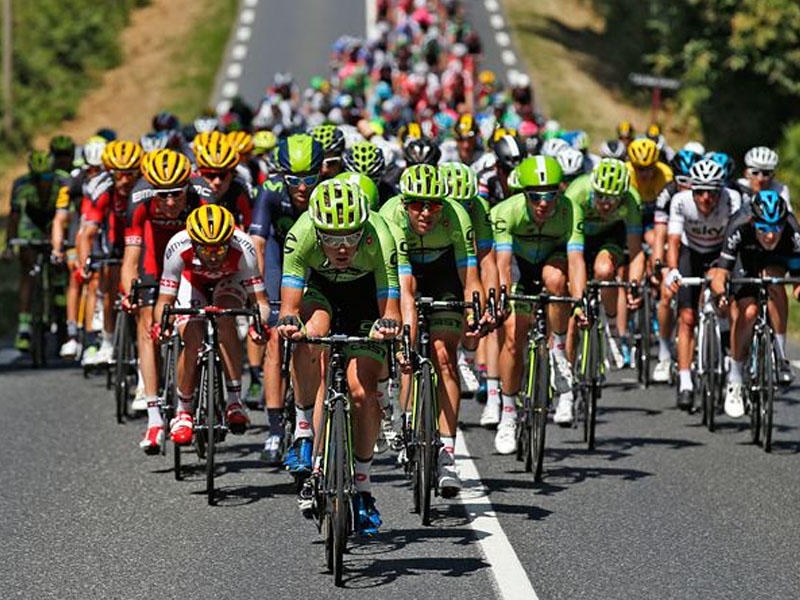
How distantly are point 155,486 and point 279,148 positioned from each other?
2.16 metres

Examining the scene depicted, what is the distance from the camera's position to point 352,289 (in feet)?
34.6

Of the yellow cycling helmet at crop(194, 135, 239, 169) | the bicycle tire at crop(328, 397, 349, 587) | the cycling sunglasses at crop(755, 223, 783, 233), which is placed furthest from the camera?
the cycling sunglasses at crop(755, 223, 783, 233)

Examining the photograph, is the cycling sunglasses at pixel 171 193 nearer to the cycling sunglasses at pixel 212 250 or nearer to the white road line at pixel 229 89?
the cycling sunglasses at pixel 212 250

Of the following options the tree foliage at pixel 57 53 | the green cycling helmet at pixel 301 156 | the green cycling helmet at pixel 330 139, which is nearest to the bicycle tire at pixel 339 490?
the green cycling helmet at pixel 301 156

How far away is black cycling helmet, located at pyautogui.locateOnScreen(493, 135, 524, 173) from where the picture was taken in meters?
15.8

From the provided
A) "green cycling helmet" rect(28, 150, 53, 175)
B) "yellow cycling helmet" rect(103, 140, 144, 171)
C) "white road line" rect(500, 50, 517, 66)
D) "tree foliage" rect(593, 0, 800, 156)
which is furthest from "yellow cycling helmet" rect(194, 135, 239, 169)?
"white road line" rect(500, 50, 517, 66)

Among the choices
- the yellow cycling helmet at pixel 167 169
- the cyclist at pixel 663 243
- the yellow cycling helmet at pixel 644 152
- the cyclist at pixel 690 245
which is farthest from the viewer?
the yellow cycling helmet at pixel 644 152

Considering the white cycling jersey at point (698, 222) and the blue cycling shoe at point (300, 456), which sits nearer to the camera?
the blue cycling shoe at point (300, 456)

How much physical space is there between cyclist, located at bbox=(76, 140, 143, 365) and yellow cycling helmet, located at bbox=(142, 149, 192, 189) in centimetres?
236

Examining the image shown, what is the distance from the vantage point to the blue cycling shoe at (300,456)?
37.2 feet

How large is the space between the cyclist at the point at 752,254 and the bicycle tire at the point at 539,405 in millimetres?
1940

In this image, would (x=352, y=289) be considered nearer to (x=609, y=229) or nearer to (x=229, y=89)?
(x=609, y=229)

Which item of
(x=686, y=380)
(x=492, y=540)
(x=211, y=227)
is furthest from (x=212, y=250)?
(x=686, y=380)

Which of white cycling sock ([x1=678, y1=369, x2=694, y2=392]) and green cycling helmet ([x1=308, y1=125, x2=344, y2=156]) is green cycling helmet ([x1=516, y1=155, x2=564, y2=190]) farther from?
white cycling sock ([x1=678, y1=369, x2=694, y2=392])
